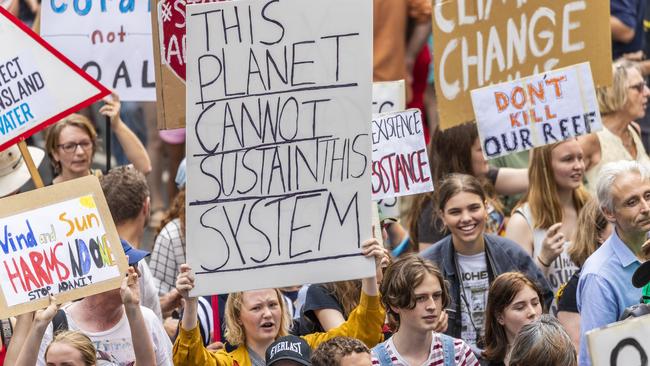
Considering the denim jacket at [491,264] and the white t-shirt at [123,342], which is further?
the denim jacket at [491,264]

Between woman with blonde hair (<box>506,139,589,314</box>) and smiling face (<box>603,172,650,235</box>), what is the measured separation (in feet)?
4.23

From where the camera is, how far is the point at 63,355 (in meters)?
6.40

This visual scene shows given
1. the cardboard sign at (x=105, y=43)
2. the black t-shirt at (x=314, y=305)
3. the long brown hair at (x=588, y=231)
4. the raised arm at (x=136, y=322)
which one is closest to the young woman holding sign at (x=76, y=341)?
the raised arm at (x=136, y=322)

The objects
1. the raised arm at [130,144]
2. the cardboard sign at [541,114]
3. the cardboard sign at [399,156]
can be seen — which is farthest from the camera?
the raised arm at [130,144]

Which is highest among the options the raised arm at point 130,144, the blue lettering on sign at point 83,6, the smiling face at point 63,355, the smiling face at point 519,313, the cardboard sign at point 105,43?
the blue lettering on sign at point 83,6

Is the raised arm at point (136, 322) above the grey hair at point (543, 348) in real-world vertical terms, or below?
above

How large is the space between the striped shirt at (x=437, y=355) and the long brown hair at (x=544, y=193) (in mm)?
1886

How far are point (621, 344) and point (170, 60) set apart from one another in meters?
3.10

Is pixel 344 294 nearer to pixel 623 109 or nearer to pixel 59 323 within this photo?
pixel 59 323

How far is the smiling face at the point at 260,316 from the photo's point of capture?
7.15m

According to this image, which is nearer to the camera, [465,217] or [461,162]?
[465,217]

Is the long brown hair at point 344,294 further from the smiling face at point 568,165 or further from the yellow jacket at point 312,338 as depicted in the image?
the smiling face at point 568,165

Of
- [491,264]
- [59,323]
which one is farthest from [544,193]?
[59,323]

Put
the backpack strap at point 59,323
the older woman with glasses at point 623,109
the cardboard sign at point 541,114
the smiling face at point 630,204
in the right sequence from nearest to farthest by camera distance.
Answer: the backpack strap at point 59,323 → the smiling face at point 630,204 → the cardboard sign at point 541,114 → the older woman with glasses at point 623,109
